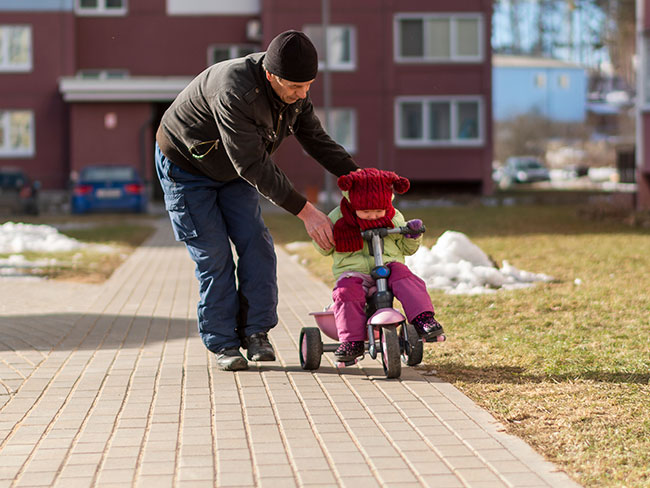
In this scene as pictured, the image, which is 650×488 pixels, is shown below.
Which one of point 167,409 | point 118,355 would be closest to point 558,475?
point 167,409

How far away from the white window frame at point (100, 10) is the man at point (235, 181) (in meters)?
29.8

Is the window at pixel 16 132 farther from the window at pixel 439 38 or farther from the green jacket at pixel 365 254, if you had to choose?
the green jacket at pixel 365 254

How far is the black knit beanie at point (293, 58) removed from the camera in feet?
16.8

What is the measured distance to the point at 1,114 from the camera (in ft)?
110

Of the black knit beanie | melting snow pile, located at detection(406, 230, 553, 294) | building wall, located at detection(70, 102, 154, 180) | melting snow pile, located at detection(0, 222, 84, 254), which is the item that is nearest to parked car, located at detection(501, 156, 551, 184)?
building wall, located at detection(70, 102, 154, 180)

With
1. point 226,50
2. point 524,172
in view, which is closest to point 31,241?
point 226,50

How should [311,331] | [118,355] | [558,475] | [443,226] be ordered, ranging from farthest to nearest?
[443,226] < [118,355] < [311,331] < [558,475]

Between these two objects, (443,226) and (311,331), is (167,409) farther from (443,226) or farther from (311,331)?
(443,226)

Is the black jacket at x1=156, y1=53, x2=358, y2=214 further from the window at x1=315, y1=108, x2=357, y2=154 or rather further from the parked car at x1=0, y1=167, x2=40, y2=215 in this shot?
the window at x1=315, y1=108, x2=357, y2=154

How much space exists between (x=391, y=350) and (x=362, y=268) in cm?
53

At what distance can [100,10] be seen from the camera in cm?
3428

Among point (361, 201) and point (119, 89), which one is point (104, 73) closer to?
point (119, 89)

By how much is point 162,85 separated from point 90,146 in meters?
3.10

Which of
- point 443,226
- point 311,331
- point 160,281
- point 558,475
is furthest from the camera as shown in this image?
point 443,226
